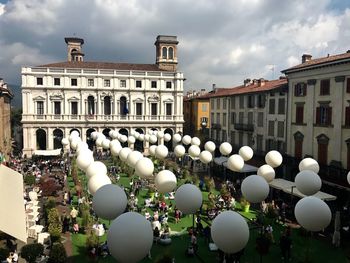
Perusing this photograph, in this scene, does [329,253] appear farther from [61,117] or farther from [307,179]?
[61,117]

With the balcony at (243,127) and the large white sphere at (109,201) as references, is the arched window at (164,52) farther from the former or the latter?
the large white sphere at (109,201)

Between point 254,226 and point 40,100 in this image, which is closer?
point 254,226

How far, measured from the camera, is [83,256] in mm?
15148

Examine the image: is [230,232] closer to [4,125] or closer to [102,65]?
[4,125]

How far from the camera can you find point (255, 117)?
35.8m

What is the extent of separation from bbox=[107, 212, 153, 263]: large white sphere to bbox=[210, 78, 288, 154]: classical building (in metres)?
24.6

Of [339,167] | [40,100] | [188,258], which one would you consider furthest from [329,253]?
[40,100]

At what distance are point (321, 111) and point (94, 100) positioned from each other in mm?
34219

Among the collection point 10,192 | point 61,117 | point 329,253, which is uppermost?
point 61,117

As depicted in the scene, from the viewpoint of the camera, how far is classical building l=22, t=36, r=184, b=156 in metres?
48.5

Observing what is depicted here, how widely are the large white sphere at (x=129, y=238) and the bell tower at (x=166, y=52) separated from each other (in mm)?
52362

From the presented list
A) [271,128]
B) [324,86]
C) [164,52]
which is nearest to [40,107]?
[164,52]

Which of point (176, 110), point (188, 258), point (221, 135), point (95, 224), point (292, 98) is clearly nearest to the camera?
point (188, 258)

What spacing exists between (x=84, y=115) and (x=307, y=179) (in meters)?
Result: 40.3
